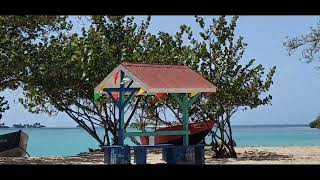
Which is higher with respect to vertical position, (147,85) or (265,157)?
(147,85)

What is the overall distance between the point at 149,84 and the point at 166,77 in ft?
2.90

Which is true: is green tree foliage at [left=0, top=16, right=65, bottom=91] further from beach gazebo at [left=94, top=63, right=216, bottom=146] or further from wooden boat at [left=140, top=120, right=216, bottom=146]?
wooden boat at [left=140, top=120, right=216, bottom=146]

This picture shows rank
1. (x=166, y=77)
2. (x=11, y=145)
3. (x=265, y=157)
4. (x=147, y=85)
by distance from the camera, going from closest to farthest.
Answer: (x=147, y=85), (x=166, y=77), (x=265, y=157), (x=11, y=145)

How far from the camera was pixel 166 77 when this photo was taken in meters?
10.4

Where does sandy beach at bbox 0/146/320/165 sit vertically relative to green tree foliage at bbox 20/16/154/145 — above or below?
below

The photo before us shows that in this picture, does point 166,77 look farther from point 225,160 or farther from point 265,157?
point 265,157

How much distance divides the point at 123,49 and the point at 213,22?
288 cm

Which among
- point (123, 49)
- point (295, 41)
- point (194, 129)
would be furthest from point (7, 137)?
point (295, 41)

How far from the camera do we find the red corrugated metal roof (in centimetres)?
989

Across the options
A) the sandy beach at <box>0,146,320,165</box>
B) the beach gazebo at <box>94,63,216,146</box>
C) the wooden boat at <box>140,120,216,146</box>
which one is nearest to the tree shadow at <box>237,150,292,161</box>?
the sandy beach at <box>0,146,320,165</box>

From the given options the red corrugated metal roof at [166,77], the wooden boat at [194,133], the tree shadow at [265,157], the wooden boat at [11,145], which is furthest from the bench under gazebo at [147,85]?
the wooden boat at [11,145]

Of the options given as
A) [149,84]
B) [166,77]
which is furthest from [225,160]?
[149,84]
